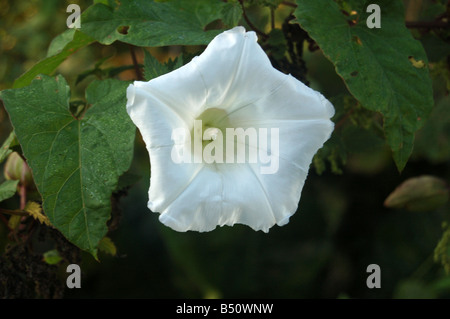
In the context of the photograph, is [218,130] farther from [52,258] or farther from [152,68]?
[52,258]

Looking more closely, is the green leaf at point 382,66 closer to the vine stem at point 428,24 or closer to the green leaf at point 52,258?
the vine stem at point 428,24

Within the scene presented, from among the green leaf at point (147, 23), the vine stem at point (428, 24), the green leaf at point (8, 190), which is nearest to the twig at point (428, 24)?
the vine stem at point (428, 24)

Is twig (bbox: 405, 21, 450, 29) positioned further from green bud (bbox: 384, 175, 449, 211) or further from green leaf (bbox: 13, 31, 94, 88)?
green leaf (bbox: 13, 31, 94, 88)

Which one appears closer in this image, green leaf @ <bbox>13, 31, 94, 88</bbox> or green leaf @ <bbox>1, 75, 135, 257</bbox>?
green leaf @ <bbox>1, 75, 135, 257</bbox>

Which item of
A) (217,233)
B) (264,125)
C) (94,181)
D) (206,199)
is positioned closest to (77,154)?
(94,181)

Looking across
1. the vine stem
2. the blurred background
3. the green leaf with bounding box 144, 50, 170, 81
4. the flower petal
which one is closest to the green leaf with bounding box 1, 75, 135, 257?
the green leaf with bounding box 144, 50, 170, 81
